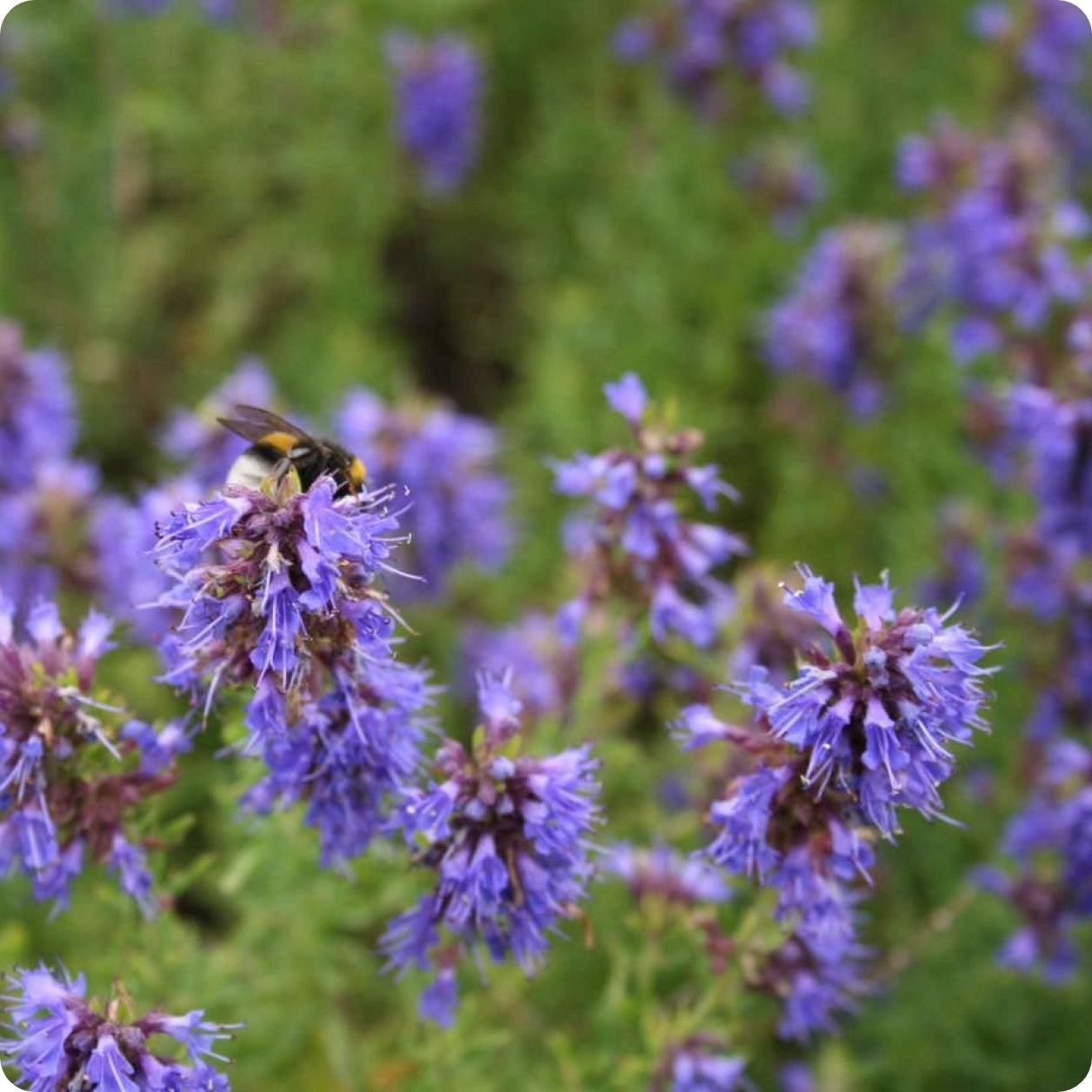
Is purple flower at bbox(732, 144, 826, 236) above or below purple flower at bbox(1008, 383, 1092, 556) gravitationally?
above

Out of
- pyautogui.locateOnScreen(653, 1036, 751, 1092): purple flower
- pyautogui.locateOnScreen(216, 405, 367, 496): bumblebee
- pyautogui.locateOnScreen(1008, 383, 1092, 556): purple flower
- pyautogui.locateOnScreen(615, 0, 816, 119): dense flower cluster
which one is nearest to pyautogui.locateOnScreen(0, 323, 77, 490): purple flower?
pyautogui.locateOnScreen(216, 405, 367, 496): bumblebee

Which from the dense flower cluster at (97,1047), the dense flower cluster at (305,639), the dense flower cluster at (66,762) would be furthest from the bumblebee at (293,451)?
the dense flower cluster at (97,1047)

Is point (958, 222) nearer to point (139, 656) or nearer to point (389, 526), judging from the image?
point (139, 656)

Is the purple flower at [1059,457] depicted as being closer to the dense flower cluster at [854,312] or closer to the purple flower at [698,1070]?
the dense flower cluster at [854,312]

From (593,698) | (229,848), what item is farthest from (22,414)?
(593,698)

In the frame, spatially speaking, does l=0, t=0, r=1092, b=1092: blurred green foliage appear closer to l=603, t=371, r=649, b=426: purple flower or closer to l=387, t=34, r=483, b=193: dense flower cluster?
l=387, t=34, r=483, b=193: dense flower cluster

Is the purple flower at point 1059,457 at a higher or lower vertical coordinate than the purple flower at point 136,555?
lower
